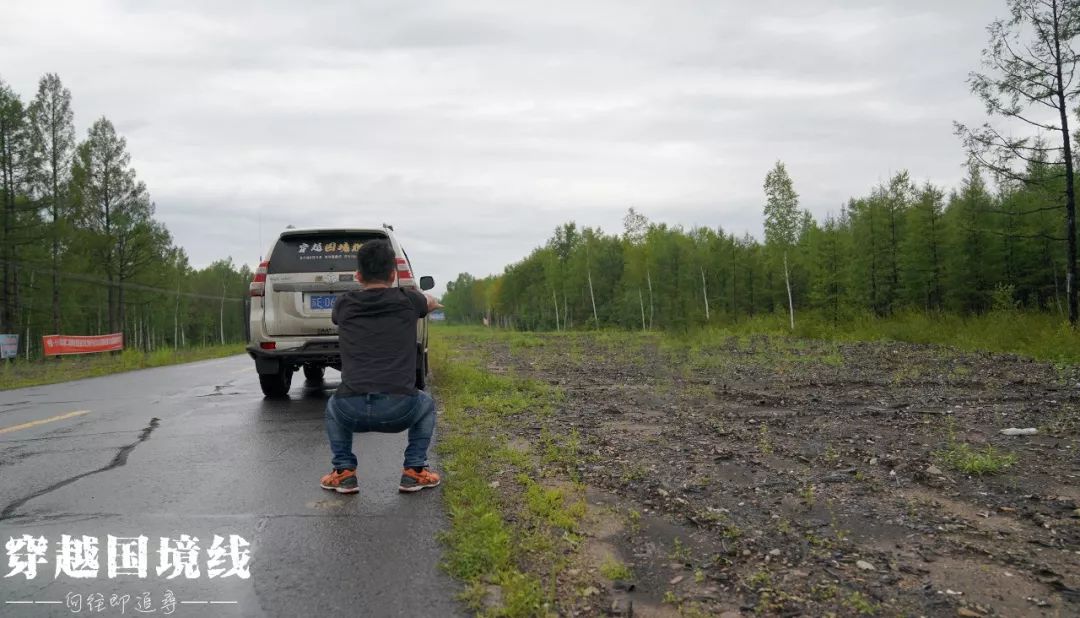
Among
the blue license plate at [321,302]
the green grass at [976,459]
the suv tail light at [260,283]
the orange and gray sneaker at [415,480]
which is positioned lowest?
the green grass at [976,459]

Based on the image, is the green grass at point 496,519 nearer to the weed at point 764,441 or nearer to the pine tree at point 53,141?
the weed at point 764,441

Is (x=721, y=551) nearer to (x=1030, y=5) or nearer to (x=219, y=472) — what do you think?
(x=219, y=472)

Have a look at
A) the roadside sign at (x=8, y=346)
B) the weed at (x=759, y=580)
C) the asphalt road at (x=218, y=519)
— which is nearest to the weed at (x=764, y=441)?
the weed at (x=759, y=580)

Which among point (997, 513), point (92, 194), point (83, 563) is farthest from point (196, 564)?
point (92, 194)

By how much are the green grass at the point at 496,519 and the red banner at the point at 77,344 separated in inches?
1064

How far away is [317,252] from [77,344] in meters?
27.6

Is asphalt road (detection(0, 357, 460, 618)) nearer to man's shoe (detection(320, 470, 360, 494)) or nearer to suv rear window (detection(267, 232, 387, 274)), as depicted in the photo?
man's shoe (detection(320, 470, 360, 494))

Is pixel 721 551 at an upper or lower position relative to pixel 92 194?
lower

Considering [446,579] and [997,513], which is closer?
[446,579]

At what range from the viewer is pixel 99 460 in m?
5.77

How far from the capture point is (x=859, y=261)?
36875mm

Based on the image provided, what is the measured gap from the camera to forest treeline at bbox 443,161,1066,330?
114 ft

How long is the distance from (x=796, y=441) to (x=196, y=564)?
516 centimetres

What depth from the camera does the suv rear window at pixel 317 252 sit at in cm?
916
